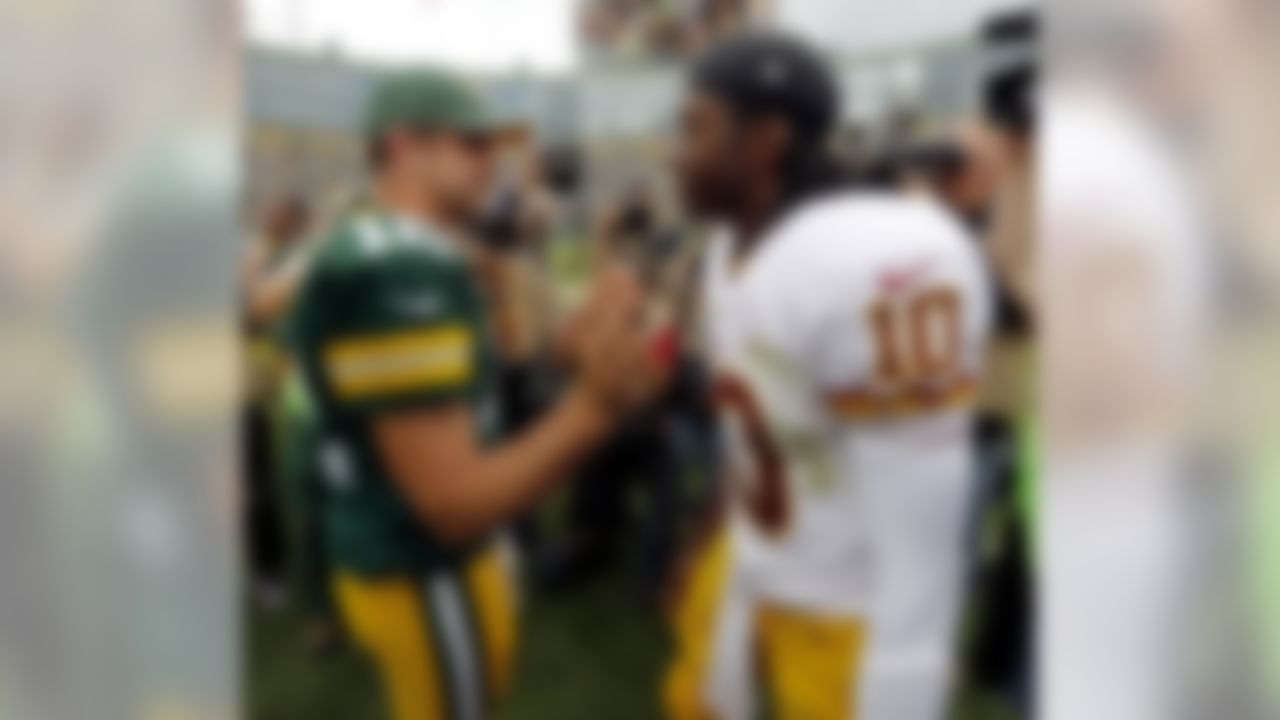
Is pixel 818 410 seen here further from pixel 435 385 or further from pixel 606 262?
pixel 435 385

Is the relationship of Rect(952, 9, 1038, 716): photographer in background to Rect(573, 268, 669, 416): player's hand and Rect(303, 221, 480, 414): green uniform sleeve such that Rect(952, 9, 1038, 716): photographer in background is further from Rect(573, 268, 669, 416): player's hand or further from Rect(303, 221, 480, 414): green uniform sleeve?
Rect(303, 221, 480, 414): green uniform sleeve

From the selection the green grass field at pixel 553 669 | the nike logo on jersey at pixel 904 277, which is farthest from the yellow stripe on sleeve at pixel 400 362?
the nike logo on jersey at pixel 904 277

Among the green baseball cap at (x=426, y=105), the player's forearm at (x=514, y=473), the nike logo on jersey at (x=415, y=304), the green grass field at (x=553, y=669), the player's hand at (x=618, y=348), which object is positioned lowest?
the green grass field at (x=553, y=669)

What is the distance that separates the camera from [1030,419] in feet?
3.70

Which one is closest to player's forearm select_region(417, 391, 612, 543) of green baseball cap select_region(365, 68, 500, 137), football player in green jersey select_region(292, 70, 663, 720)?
football player in green jersey select_region(292, 70, 663, 720)

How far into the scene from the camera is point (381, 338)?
1.16 meters

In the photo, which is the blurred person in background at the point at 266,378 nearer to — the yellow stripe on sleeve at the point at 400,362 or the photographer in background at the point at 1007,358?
the yellow stripe on sleeve at the point at 400,362

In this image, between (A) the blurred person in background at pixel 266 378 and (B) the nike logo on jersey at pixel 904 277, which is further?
(A) the blurred person in background at pixel 266 378

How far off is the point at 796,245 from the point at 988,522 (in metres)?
0.28

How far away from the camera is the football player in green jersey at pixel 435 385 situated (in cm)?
116

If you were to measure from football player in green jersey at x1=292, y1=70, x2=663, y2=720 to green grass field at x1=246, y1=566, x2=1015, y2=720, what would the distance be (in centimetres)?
3

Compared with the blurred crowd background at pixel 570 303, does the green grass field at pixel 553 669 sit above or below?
below

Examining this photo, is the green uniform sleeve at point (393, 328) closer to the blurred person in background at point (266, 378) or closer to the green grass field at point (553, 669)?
the blurred person in background at point (266, 378)

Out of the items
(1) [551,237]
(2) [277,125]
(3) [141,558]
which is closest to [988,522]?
(1) [551,237]
